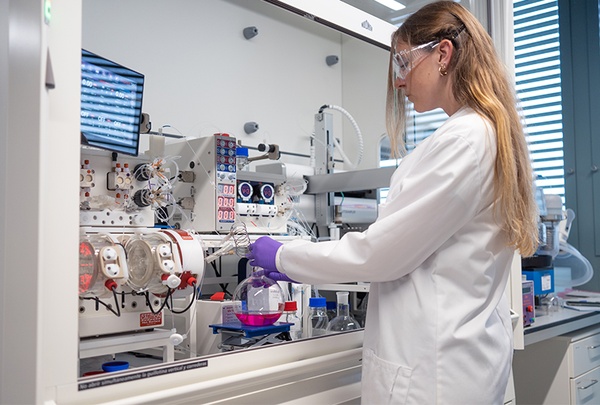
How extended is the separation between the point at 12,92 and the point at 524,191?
117cm

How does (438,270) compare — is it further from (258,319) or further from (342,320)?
(342,320)

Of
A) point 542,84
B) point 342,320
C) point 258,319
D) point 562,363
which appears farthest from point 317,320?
point 542,84

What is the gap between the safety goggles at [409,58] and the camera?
4.81 ft

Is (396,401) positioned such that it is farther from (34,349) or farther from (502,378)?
(34,349)

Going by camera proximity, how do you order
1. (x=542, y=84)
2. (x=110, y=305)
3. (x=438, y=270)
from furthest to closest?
(x=542, y=84)
(x=110, y=305)
(x=438, y=270)

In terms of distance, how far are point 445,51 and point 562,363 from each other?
1.98 metres

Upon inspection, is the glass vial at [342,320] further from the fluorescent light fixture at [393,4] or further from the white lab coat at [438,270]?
the fluorescent light fixture at [393,4]

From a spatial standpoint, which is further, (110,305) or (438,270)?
(110,305)

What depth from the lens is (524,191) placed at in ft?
4.57

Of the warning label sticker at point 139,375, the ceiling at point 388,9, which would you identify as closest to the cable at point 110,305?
the warning label sticker at point 139,375

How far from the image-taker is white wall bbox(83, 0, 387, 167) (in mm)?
2682

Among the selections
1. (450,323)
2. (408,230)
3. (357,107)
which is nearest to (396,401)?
(450,323)

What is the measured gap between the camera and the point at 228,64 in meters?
3.13

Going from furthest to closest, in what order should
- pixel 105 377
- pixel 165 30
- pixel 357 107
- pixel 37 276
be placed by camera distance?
1. pixel 357 107
2. pixel 165 30
3. pixel 105 377
4. pixel 37 276
